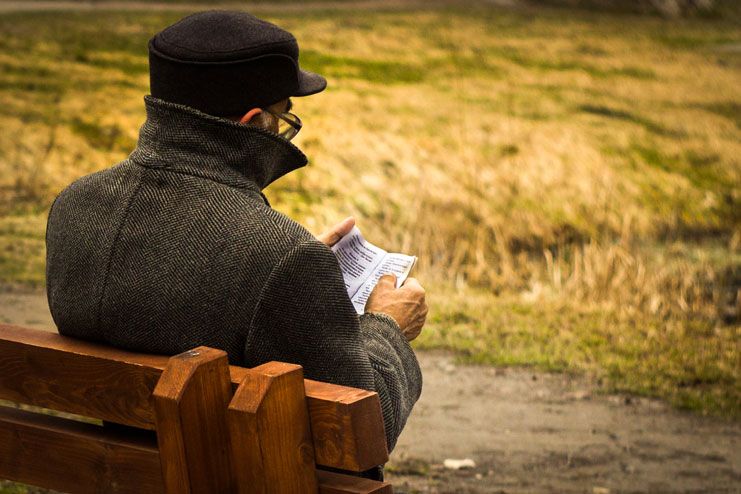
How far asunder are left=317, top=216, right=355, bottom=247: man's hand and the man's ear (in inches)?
17.3

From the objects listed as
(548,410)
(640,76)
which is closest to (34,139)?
(548,410)

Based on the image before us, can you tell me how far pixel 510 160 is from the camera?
725 centimetres

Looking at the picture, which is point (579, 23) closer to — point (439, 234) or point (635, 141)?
point (635, 141)

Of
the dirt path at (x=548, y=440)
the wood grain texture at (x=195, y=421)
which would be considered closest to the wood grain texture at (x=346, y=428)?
the wood grain texture at (x=195, y=421)

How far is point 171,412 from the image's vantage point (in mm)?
1529

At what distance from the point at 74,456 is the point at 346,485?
0.46 meters

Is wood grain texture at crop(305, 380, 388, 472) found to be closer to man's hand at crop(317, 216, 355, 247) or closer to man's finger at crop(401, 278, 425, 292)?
man's finger at crop(401, 278, 425, 292)

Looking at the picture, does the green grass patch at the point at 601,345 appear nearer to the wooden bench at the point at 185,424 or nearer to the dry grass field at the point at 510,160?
the dry grass field at the point at 510,160

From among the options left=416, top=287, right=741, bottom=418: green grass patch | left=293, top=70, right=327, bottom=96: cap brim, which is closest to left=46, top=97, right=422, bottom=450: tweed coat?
left=293, top=70, right=327, bottom=96: cap brim

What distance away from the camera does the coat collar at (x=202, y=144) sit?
1.81 metres

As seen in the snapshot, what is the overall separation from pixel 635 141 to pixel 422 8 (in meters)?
2.16

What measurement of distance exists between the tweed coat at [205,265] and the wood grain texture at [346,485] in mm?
197

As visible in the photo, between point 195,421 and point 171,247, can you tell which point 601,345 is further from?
point 195,421

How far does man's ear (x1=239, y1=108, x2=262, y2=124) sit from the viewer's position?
1854mm
